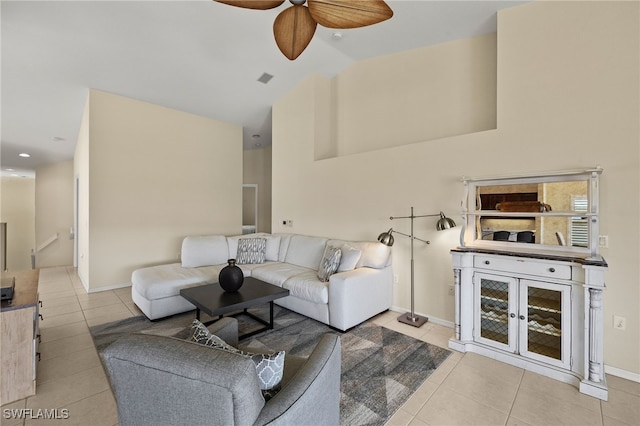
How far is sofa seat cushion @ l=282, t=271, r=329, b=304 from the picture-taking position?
10.4 feet

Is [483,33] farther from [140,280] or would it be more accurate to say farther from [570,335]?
[140,280]

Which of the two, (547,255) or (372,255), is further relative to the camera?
(372,255)

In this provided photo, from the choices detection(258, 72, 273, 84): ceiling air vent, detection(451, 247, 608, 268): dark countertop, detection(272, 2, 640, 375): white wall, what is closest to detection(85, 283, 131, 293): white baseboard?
detection(272, 2, 640, 375): white wall

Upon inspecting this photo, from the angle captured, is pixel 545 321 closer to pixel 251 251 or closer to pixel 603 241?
pixel 603 241

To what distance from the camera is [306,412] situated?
45.7 inches

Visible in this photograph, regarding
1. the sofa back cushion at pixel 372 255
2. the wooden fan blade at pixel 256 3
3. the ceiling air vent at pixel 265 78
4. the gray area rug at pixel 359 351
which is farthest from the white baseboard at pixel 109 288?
the wooden fan blade at pixel 256 3

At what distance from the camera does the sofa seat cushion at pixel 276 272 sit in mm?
3652

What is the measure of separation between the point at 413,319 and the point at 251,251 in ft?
8.47

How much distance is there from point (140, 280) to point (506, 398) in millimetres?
3872

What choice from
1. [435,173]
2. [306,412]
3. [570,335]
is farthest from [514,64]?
[306,412]

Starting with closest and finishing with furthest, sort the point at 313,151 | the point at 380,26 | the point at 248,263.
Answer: the point at 380,26 < the point at 248,263 < the point at 313,151

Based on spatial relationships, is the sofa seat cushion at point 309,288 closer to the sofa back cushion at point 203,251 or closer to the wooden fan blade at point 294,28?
the sofa back cushion at point 203,251

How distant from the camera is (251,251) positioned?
4.47m

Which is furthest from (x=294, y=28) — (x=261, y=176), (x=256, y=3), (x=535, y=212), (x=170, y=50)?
(x=261, y=176)
